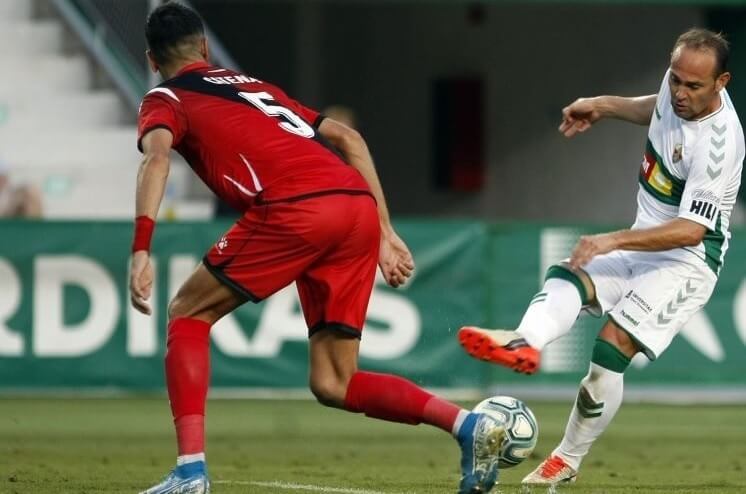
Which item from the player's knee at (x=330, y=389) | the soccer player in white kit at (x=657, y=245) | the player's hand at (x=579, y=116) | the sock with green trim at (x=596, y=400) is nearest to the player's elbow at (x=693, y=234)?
the soccer player in white kit at (x=657, y=245)

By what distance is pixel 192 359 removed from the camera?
7277 millimetres

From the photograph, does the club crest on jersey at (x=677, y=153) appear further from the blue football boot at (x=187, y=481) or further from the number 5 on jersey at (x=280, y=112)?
the blue football boot at (x=187, y=481)

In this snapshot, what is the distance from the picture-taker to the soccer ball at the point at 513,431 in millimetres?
7113

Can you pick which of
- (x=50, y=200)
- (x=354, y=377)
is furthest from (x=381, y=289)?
(x=354, y=377)

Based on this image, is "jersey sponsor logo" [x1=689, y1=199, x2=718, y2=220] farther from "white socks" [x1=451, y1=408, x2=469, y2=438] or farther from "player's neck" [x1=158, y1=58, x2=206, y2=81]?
"player's neck" [x1=158, y1=58, x2=206, y2=81]

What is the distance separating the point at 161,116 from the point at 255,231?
2.08 feet

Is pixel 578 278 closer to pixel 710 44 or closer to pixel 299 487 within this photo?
pixel 710 44

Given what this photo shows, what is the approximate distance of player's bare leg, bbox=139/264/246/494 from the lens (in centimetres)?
718

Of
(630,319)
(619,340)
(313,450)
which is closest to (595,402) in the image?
(619,340)

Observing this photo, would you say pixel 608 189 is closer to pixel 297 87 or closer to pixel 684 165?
pixel 297 87

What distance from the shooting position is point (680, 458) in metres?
10.8

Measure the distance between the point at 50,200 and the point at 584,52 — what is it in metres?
8.68

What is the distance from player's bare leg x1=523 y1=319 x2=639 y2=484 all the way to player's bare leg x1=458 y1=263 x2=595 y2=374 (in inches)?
9.9

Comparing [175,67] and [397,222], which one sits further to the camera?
[397,222]
